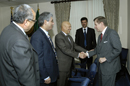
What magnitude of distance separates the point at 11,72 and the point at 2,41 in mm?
292

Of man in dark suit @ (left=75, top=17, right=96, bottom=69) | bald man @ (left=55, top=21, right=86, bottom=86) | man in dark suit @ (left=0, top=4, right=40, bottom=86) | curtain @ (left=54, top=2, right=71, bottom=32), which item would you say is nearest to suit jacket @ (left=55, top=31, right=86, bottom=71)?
bald man @ (left=55, top=21, right=86, bottom=86)

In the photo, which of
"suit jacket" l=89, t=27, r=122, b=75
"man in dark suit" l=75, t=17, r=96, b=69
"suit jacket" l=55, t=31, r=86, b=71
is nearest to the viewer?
"suit jacket" l=89, t=27, r=122, b=75

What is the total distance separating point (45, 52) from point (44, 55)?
1.8 inches

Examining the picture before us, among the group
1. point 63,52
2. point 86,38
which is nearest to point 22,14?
point 63,52

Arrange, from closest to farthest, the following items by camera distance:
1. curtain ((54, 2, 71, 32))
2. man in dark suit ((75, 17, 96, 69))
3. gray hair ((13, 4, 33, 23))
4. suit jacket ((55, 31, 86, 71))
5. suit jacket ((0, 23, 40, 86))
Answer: suit jacket ((0, 23, 40, 86)) → gray hair ((13, 4, 33, 23)) → suit jacket ((55, 31, 86, 71)) → man in dark suit ((75, 17, 96, 69)) → curtain ((54, 2, 71, 32))

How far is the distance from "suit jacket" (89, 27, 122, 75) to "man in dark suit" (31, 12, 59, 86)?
840 millimetres

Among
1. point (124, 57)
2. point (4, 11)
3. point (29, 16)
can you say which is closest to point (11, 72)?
point (29, 16)

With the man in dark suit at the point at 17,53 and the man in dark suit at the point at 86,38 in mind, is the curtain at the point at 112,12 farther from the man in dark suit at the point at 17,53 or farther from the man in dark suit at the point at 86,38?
the man in dark suit at the point at 17,53

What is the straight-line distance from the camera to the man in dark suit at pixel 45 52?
1.71 m

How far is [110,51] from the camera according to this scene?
2041 millimetres

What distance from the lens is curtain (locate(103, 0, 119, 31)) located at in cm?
502

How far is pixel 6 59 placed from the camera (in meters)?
1.10

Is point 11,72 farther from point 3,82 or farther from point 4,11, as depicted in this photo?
point 4,11

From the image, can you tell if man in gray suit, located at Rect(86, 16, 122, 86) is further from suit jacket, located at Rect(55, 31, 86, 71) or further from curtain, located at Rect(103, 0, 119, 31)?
curtain, located at Rect(103, 0, 119, 31)
